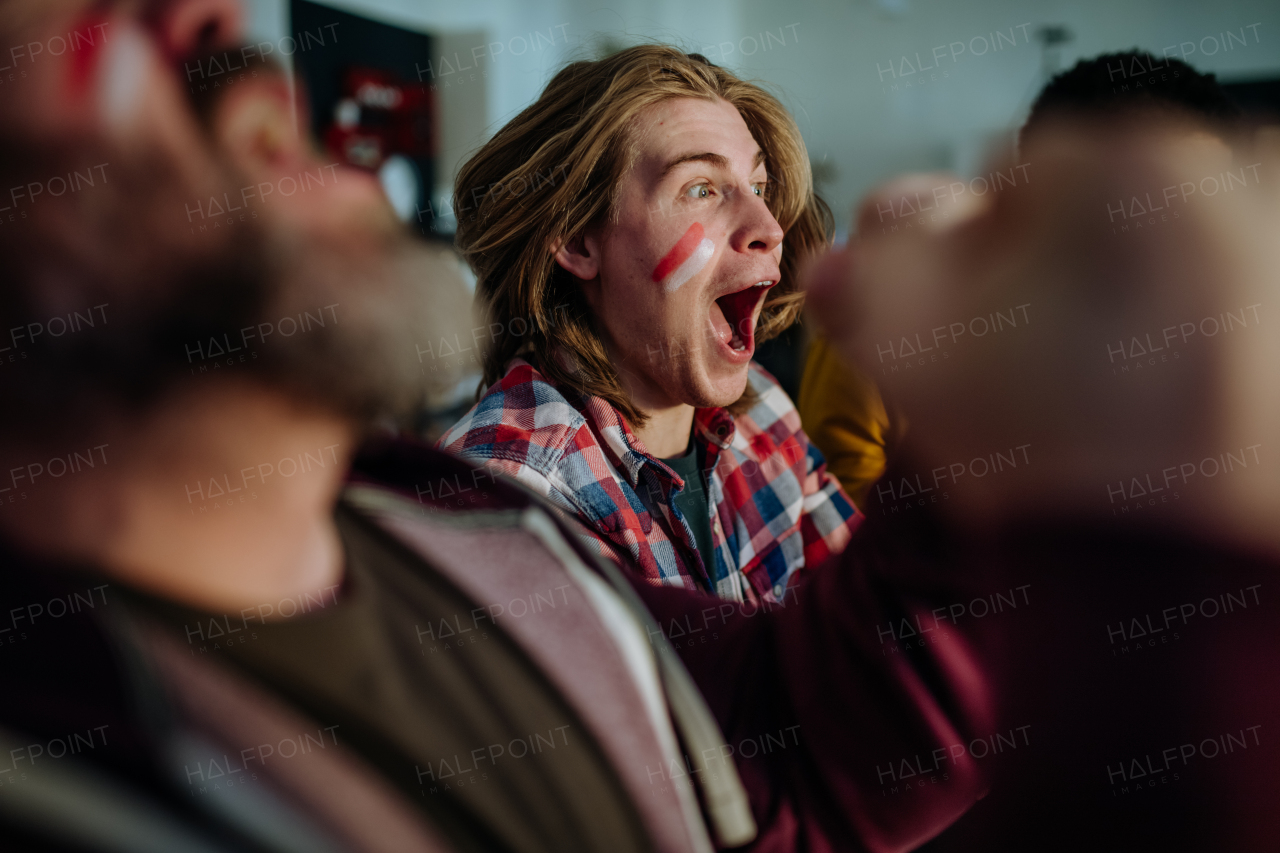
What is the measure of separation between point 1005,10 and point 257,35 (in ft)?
16.6

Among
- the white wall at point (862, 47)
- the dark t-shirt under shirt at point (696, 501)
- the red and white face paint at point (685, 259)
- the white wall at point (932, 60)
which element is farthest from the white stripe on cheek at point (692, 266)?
the white wall at point (932, 60)

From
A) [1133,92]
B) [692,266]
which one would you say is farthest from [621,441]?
[1133,92]

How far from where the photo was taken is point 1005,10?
Result: 4559mm

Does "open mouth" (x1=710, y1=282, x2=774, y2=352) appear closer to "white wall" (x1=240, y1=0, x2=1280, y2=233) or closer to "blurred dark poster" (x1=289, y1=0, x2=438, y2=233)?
"blurred dark poster" (x1=289, y1=0, x2=438, y2=233)

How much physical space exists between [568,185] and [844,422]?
2.35 ft

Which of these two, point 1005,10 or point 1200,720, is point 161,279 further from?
point 1005,10

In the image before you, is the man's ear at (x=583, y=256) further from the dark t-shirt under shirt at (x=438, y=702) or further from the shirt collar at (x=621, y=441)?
the dark t-shirt under shirt at (x=438, y=702)

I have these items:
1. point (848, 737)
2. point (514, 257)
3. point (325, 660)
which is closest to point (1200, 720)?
point (848, 737)

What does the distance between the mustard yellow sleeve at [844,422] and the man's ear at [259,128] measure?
3.63ft

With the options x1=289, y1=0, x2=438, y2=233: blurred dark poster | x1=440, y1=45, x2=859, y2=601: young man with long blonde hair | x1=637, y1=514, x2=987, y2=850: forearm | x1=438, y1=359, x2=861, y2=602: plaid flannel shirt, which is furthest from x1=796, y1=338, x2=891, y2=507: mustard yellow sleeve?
x1=289, y1=0, x2=438, y2=233: blurred dark poster

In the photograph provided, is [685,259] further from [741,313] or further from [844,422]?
[844,422]

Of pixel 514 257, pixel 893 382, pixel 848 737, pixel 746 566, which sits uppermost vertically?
pixel 893 382

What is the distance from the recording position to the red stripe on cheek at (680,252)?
964mm

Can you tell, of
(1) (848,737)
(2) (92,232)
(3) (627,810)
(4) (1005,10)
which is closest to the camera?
(2) (92,232)
